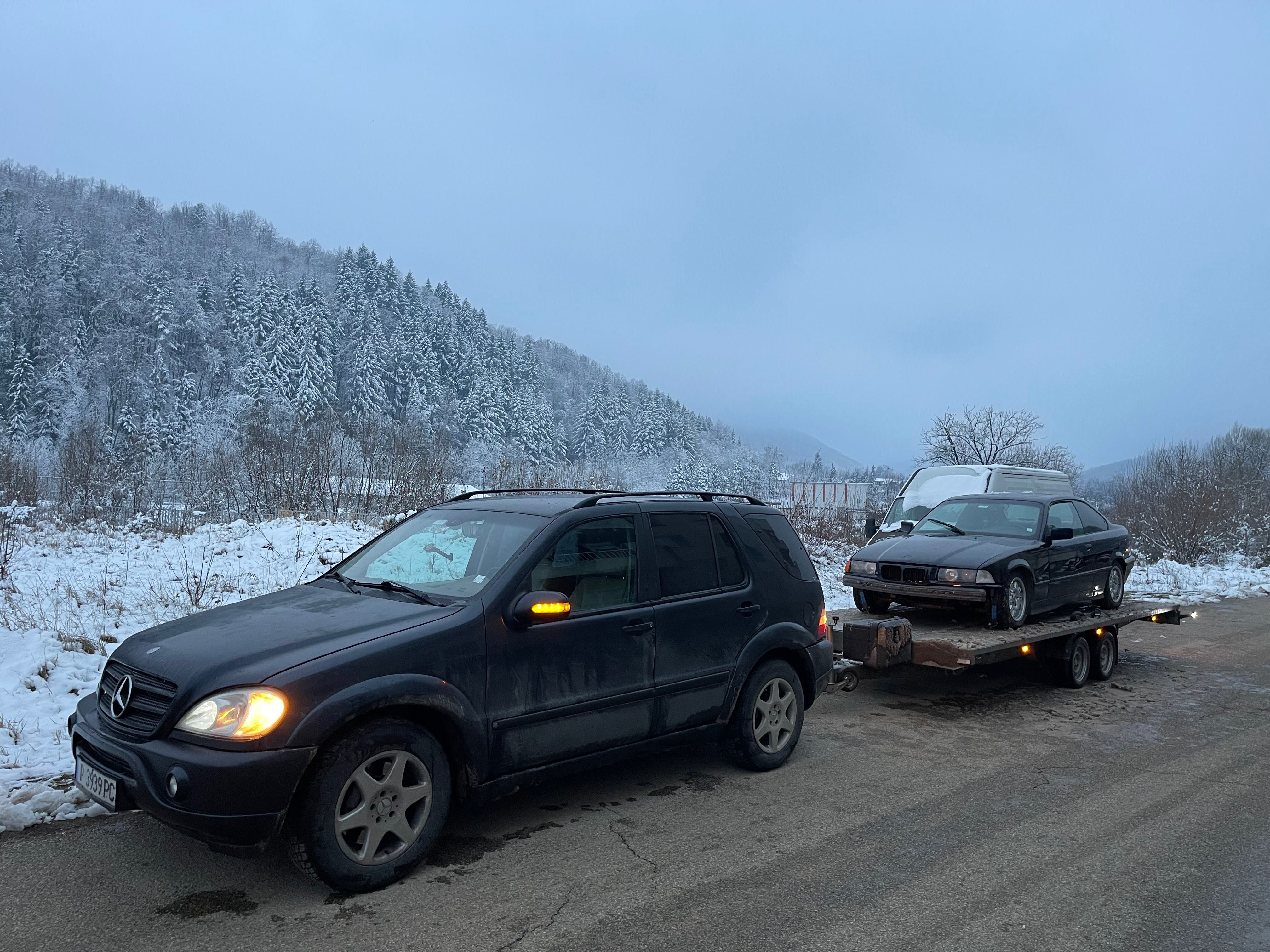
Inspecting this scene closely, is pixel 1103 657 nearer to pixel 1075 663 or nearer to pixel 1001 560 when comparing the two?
pixel 1075 663

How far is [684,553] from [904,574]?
378 centimetres

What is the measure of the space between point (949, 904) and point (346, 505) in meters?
17.5

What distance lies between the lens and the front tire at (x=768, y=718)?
538 cm

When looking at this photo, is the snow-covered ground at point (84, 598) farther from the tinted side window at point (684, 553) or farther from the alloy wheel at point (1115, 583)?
the alloy wheel at point (1115, 583)

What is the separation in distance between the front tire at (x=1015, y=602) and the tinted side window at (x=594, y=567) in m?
4.42

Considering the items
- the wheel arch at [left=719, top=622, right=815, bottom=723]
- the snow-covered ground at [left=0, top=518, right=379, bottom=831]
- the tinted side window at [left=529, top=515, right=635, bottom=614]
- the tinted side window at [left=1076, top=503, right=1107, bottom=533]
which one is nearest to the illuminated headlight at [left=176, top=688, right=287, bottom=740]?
the tinted side window at [left=529, top=515, right=635, bottom=614]

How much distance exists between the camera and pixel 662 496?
543 centimetres

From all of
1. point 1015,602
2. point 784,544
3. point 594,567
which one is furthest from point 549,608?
point 1015,602

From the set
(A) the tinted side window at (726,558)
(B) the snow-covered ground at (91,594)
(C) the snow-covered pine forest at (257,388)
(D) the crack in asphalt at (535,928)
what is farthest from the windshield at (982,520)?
(C) the snow-covered pine forest at (257,388)

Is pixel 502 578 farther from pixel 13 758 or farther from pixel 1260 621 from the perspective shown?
pixel 1260 621

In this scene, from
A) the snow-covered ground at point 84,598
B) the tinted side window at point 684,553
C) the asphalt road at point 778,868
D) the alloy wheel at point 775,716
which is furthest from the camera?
the alloy wheel at point 775,716

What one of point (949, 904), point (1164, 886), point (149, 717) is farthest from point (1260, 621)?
point (149, 717)

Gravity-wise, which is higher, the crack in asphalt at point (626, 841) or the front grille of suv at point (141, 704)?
the front grille of suv at point (141, 704)

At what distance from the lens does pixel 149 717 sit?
3.62m
